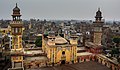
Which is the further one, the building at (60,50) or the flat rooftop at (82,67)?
the building at (60,50)

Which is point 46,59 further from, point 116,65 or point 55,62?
point 116,65

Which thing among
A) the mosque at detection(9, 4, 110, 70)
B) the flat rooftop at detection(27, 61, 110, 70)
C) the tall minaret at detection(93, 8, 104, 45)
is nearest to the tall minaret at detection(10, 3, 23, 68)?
the mosque at detection(9, 4, 110, 70)

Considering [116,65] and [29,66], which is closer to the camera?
[116,65]

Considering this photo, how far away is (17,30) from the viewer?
19625mm

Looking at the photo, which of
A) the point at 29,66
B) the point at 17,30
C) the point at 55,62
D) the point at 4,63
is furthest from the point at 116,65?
the point at 4,63

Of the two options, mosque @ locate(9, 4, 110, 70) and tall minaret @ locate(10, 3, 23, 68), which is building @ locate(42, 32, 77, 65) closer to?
mosque @ locate(9, 4, 110, 70)

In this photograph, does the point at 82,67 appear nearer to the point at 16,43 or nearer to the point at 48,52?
the point at 48,52

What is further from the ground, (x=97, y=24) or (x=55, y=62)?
(x=97, y=24)

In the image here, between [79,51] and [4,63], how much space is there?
11.9 meters

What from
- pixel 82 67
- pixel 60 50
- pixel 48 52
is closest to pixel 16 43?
pixel 48 52

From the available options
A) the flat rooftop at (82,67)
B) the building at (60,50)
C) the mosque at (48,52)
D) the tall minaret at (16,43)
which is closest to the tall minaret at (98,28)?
the mosque at (48,52)

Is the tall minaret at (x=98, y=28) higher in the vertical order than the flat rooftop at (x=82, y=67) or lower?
higher

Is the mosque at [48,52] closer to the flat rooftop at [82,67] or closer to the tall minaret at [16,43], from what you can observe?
the tall minaret at [16,43]

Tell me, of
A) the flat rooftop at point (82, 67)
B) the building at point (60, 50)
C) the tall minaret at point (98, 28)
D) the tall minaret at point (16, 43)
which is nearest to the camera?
the tall minaret at point (16, 43)
